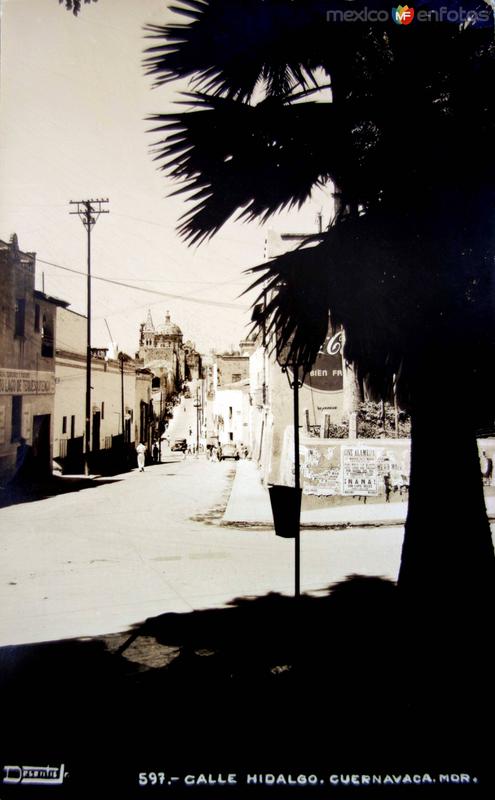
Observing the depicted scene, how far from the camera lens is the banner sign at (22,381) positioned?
622 cm

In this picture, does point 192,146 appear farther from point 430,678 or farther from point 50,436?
point 50,436

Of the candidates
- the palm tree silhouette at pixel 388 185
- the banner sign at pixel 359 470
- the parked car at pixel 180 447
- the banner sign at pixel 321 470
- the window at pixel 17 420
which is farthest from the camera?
the parked car at pixel 180 447

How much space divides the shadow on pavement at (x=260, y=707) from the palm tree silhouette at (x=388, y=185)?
0.70 meters

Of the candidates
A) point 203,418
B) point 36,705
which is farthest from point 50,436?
point 203,418

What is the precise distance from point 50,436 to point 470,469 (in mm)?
11975

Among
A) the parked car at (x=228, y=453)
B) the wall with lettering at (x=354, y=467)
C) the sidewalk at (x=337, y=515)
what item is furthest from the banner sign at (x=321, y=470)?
the parked car at (x=228, y=453)

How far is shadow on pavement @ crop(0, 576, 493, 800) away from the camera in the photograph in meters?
3.57

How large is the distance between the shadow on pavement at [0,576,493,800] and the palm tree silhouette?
697 millimetres

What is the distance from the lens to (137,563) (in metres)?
8.49

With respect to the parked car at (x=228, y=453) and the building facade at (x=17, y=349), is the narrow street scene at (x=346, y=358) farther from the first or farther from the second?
the parked car at (x=228, y=453)

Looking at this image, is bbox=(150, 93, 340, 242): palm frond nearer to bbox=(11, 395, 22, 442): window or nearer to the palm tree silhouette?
the palm tree silhouette

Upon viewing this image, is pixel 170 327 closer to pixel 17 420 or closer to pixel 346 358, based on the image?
pixel 17 420

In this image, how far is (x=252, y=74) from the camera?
4266 millimetres

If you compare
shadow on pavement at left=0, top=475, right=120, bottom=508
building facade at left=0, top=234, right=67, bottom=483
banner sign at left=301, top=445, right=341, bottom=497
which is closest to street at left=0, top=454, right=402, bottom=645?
shadow on pavement at left=0, top=475, right=120, bottom=508
